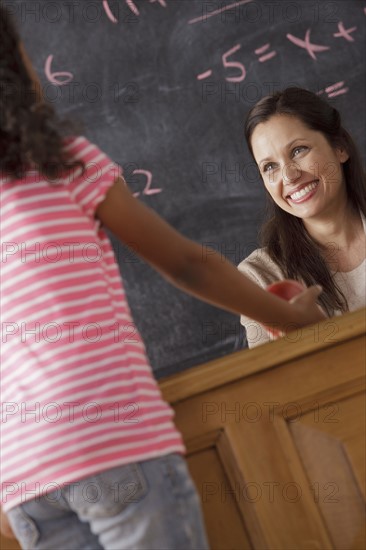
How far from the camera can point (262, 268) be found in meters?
2.10

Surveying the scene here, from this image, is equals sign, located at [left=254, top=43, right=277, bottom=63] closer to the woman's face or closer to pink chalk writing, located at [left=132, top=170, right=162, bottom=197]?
pink chalk writing, located at [left=132, top=170, right=162, bottom=197]

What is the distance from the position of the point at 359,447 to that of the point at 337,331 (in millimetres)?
170

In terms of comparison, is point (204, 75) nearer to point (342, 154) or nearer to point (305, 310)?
point (342, 154)

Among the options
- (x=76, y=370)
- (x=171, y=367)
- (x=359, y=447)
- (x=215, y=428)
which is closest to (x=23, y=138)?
(x=76, y=370)

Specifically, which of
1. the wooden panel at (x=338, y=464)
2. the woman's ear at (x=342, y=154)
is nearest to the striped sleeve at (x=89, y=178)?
the wooden panel at (x=338, y=464)

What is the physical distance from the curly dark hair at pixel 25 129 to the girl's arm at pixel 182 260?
3.2 inches

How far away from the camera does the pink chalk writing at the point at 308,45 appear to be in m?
2.74

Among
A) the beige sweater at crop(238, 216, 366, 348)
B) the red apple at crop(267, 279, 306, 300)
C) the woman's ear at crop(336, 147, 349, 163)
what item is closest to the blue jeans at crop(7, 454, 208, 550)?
the red apple at crop(267, 279, 306, 300)

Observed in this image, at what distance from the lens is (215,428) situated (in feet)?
3.82

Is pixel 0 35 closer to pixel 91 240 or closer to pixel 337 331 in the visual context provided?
pixel 91 240

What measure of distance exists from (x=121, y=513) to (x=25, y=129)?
43 centimetres

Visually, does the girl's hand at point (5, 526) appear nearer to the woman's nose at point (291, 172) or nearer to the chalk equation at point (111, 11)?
the woman's nose at point (291, 172)

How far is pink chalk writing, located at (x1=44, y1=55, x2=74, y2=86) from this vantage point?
2.70 meters

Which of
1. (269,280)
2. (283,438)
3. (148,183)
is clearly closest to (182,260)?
(283,438)
